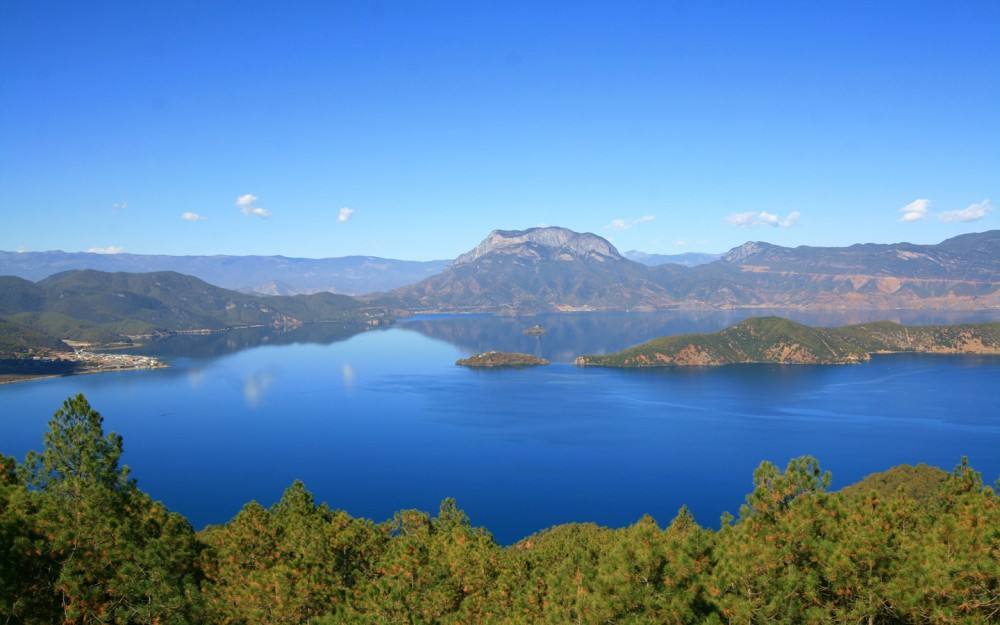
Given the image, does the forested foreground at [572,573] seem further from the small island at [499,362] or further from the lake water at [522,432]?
the small island at [499,362]

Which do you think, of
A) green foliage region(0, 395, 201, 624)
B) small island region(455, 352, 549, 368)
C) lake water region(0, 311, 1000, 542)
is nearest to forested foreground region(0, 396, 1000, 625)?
green foliage region(0, 395, 201, 624)

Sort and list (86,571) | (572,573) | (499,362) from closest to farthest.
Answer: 1. (86,571)
2. (572,573)
3. (499,362)

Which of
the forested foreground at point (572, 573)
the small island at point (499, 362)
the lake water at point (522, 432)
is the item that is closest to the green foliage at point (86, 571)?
the forested foreground at point (572, 573)

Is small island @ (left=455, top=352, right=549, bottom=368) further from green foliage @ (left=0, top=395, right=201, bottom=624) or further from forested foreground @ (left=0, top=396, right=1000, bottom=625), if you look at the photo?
green foliage @ (left=0, top=395, right=201, bottom=624)

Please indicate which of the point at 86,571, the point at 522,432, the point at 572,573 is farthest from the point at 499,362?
the point at 86,571

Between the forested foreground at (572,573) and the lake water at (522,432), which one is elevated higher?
the forested foreground at (572,573)

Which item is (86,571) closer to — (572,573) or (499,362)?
(572,573)
